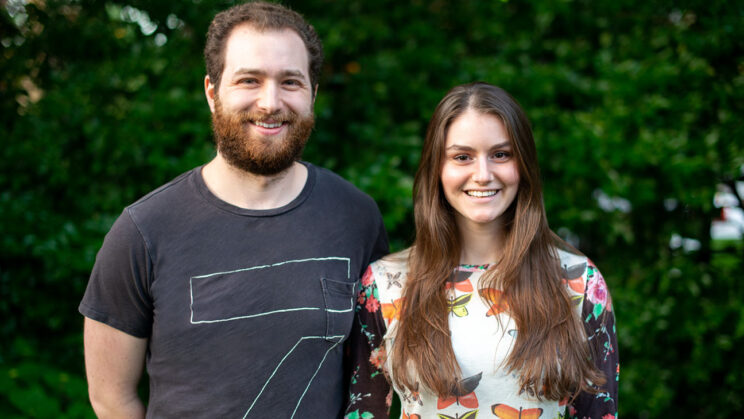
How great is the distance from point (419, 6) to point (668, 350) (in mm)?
2745

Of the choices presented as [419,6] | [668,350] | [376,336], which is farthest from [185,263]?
[668,350]

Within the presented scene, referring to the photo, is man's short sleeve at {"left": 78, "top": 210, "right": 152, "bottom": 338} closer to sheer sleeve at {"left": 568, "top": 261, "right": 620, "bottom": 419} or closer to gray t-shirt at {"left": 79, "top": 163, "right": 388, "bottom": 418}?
gray t-shirt at {"left": 79, "top": 163, "right": 388, "bottom": 418}

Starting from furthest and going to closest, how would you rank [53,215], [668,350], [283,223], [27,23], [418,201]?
[668,350], [27,23], [53,215], [418,201], [283,223]

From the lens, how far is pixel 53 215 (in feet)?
10.3

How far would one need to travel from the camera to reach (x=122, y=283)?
1.92 m

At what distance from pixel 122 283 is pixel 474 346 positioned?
116cm

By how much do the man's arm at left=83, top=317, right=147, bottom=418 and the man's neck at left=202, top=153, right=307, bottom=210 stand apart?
22.5 inches

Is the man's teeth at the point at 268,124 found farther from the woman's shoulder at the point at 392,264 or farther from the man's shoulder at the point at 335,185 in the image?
the woman's shoulder at the point at 392,264

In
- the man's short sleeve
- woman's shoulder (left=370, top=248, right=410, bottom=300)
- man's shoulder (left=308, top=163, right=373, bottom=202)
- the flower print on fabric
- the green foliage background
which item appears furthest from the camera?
the green foliage background

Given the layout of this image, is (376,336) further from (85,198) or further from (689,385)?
(689,385)

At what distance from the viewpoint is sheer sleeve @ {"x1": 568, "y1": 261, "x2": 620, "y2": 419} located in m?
2.01

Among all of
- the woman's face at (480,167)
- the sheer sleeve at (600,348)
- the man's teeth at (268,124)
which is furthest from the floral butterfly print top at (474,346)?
the man's teeth at (268,124)

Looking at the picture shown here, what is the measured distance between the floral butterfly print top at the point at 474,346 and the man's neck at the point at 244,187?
45 cm

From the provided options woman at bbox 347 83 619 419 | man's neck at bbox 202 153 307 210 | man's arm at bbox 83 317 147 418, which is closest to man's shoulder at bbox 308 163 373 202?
man's neck at bbox 202 153 307 210
